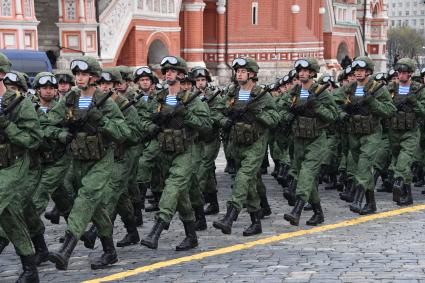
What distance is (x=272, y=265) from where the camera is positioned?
834 centimetres

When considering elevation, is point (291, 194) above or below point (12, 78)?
below

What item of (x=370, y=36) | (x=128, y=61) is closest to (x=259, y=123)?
(x=128, y=61)

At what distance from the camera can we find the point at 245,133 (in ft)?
32.1

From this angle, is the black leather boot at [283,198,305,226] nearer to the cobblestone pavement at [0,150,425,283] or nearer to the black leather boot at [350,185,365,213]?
the cobblestone pavement at [0,150,425,283]

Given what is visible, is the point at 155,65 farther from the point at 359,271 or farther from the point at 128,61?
the point at 359,271

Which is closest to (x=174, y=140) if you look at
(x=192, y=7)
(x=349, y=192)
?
(x=349, y=192)

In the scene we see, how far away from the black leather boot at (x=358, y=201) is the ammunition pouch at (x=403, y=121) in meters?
1.43

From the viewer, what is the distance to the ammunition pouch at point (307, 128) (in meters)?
Result: 10.5

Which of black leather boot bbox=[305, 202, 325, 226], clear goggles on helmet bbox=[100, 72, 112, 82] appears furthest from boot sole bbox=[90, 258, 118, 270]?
black leather boot bbox=[305, 202, 325, 226]

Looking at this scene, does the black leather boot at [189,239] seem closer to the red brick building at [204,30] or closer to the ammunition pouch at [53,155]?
the ammunition pouch at [53,155]

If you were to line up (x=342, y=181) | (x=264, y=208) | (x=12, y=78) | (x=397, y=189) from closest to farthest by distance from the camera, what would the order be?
1. (x=12, y=78)
2. (x=264, y=208)
3. (x=397, y=189)
4. (x=342, y=181)

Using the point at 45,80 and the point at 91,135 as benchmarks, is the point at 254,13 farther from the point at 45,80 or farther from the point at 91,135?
the point at 91,135

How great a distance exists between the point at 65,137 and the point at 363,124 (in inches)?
185

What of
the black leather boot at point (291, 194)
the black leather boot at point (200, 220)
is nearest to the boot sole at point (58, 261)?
the black leather boot at point (200, 220)
